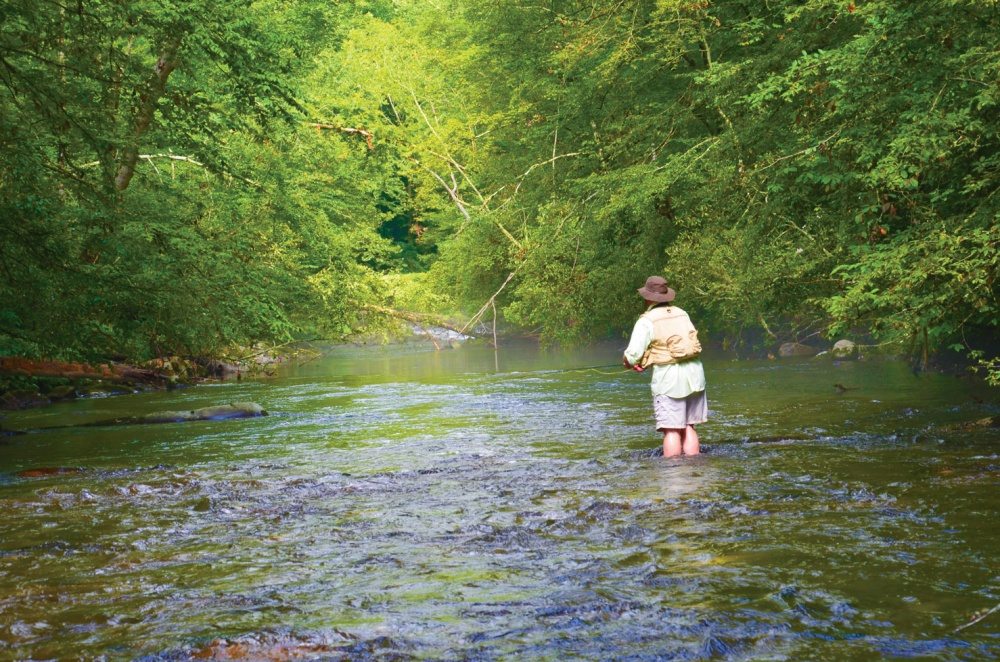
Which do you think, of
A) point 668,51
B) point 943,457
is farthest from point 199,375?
point 943,457

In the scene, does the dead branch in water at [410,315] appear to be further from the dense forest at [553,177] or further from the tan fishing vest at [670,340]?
the tan fishing vest at [670,340]

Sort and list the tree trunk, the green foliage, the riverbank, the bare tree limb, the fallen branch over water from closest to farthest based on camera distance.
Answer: the fallen branch over water, the green foliage, the tree trunk, the riverbank, the bare tree limb

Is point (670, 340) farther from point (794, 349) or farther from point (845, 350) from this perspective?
point (794, 349)

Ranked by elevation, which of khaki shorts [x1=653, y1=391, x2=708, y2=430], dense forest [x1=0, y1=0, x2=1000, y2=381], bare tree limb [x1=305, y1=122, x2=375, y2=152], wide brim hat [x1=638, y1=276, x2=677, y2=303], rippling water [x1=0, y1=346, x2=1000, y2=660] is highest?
bare tree limb [x1=305, y1=122, x2=375, y2=152]

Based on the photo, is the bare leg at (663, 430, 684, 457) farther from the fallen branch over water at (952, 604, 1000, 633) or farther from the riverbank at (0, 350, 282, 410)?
the riverbank at (0, 350, 282, 410)

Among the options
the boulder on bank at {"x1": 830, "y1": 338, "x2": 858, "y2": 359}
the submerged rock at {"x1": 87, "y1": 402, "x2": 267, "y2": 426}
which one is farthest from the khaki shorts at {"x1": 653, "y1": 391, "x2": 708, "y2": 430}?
the boulder on bank at {"x1": 830, "y1": 338, "x2": 858, "y2": 359}

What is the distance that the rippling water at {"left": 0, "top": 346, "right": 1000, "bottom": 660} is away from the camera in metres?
4.86

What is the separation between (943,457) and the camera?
961cm

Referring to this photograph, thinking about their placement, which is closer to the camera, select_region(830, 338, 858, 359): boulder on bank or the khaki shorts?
the khaki shorts

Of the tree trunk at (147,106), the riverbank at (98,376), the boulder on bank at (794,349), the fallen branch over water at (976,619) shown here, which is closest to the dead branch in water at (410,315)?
the riverbank at (98,376)

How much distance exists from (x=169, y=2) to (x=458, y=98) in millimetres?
25499

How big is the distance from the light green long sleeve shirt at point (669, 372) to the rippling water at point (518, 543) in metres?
0.70

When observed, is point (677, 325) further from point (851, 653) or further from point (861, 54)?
point (851, 653)

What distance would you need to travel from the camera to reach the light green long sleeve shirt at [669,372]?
10.5 meters
